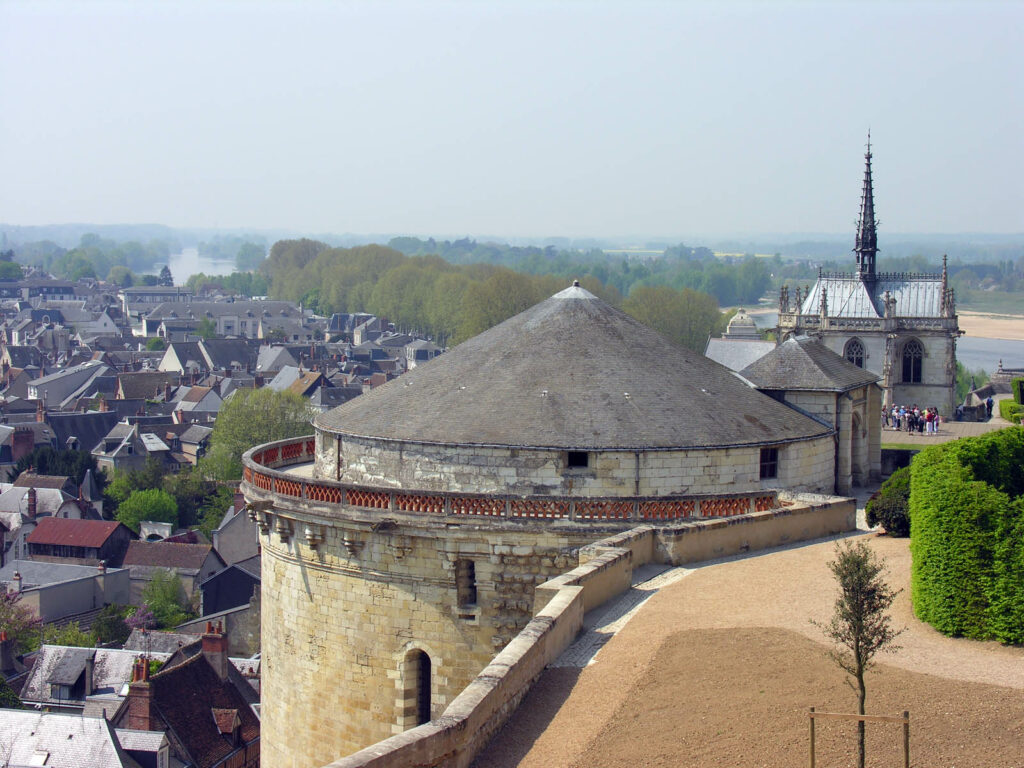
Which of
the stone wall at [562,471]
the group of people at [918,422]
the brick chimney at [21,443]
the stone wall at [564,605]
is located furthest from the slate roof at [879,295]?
the stone wall at [564,605]

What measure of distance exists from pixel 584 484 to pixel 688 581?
6067mm

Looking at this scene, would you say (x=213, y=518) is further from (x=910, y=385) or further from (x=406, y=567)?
(x=406, y=567)

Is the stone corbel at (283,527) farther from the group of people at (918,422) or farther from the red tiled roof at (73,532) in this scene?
the red tiled roof at (73,532)

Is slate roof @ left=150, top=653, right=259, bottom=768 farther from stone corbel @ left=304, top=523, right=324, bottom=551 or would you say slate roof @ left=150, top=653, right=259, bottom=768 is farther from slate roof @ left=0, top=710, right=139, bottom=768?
stone corbel @ left=304, top=523, right=324, bottom=551

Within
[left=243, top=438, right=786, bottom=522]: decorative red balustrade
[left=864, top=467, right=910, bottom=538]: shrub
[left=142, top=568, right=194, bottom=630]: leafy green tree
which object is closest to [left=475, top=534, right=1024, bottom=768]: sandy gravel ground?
[left=243, top=438, right=786, bottom=522]: decorative red balustrade

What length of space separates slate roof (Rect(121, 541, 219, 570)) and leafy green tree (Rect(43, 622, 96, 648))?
9.53 metres

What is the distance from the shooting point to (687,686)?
44.8ft

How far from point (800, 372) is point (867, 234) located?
67.1m

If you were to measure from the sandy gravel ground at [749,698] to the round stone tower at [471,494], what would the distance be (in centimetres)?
562

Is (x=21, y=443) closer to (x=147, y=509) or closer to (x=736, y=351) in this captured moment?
(x=147, y=509)

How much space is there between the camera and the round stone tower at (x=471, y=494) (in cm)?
2209

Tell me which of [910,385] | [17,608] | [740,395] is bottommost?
[17,608]

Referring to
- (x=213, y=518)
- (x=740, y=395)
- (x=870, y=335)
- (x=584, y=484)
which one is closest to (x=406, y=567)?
(x=584, y=484)

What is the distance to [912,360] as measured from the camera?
86062 mm
